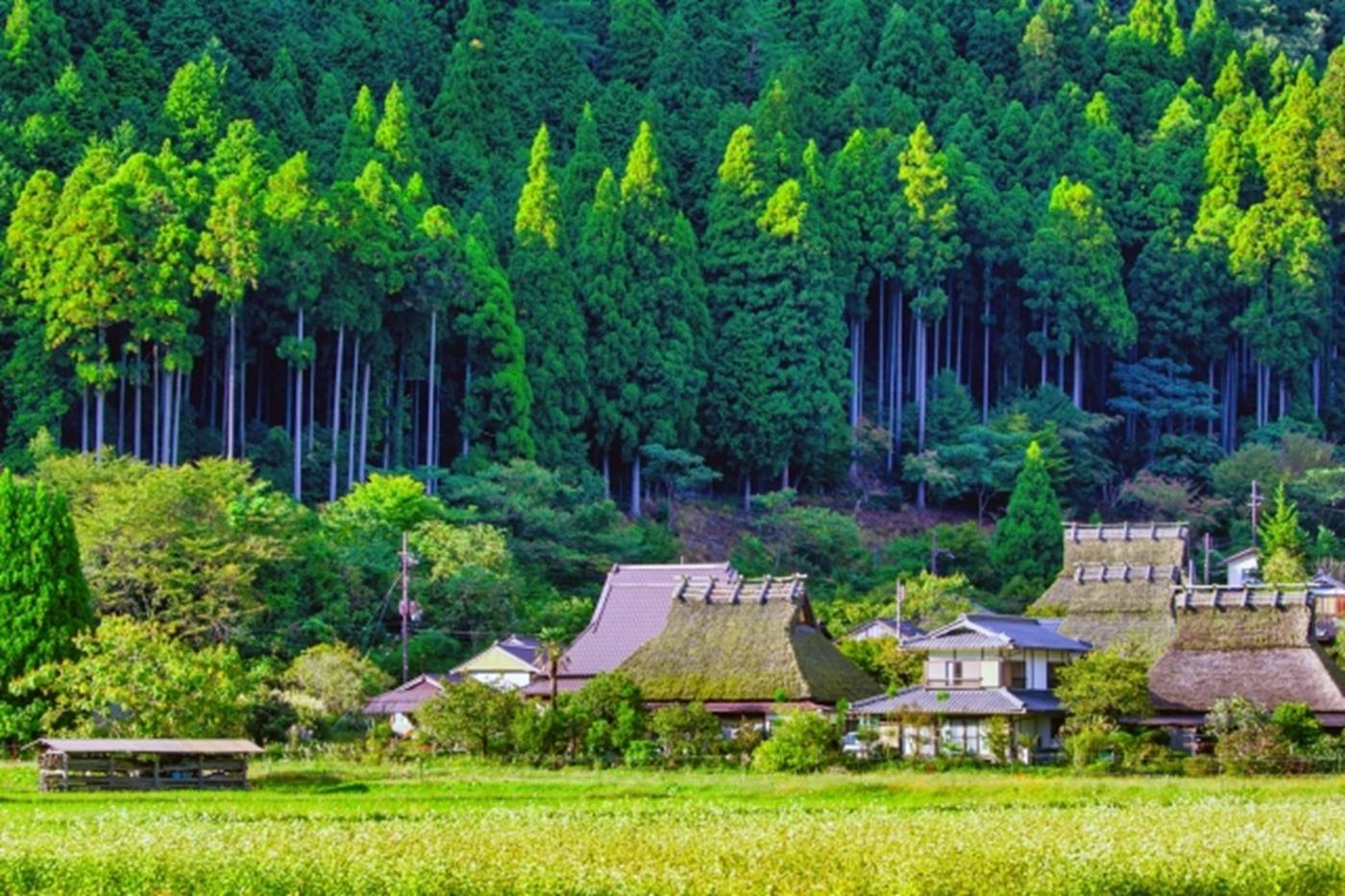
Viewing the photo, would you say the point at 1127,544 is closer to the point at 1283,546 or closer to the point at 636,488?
the point at 1283,546

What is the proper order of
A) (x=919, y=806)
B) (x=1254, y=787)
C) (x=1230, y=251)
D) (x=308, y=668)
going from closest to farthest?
(x=919, y=806), (x=1254, y=787), (x=308, y=668), (x=1230, y=251)

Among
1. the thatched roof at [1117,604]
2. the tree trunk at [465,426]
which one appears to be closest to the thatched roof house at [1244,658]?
the thatched roof at [1117,604]

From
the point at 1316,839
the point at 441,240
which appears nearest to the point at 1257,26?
the point at 441,240

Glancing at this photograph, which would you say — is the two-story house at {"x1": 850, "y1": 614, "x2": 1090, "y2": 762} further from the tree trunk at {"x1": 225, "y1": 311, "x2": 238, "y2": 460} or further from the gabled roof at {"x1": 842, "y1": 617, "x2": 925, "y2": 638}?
the tree trunk at {"x1": 225, "y1": 311, "x2": 238, "y2": 460}

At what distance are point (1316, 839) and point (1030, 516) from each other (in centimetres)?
3923

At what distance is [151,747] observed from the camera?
130ft

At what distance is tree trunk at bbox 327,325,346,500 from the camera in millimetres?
62656

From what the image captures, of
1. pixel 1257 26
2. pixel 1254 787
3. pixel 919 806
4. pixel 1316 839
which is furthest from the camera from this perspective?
pixel 1257 26

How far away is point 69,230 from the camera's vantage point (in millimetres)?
59438

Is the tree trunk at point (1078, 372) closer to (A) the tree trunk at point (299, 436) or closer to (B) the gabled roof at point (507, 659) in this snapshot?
(A) the tree trunk at point (299, 436)

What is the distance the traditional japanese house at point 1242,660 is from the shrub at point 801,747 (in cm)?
828

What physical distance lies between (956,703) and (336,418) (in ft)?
68.4

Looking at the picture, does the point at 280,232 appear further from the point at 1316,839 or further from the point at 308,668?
the point at 1316,839

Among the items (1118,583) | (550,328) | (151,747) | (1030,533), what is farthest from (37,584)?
(1030,533)
